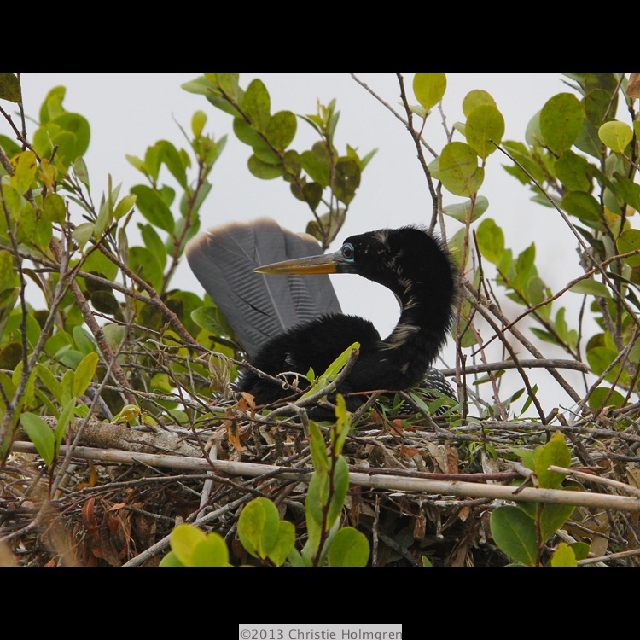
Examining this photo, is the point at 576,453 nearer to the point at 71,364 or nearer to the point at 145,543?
the point at 145,543

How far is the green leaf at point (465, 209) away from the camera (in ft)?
9.41

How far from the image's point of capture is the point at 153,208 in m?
3.76

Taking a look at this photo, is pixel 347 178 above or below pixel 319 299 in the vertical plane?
above

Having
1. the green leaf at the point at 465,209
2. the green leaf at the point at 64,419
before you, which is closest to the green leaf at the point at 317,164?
the green leaf at the point at 465,209

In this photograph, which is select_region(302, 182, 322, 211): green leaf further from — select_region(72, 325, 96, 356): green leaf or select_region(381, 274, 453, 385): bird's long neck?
select_region(72, 325, 96, 356): green leaf

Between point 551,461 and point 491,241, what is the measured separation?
224cm

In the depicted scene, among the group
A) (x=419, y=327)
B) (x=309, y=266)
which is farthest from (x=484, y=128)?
(x=309, y=266)

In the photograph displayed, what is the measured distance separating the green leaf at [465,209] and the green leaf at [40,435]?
159 cm

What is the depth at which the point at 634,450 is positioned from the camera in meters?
2.60

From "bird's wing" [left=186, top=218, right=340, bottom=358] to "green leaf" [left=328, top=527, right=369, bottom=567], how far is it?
223 centimetres

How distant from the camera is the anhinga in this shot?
3160 millimetres

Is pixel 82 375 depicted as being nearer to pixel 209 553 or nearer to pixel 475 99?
pixel 209 553

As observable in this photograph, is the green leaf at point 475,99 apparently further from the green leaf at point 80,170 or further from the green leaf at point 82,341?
the green leaf at point 82,341
